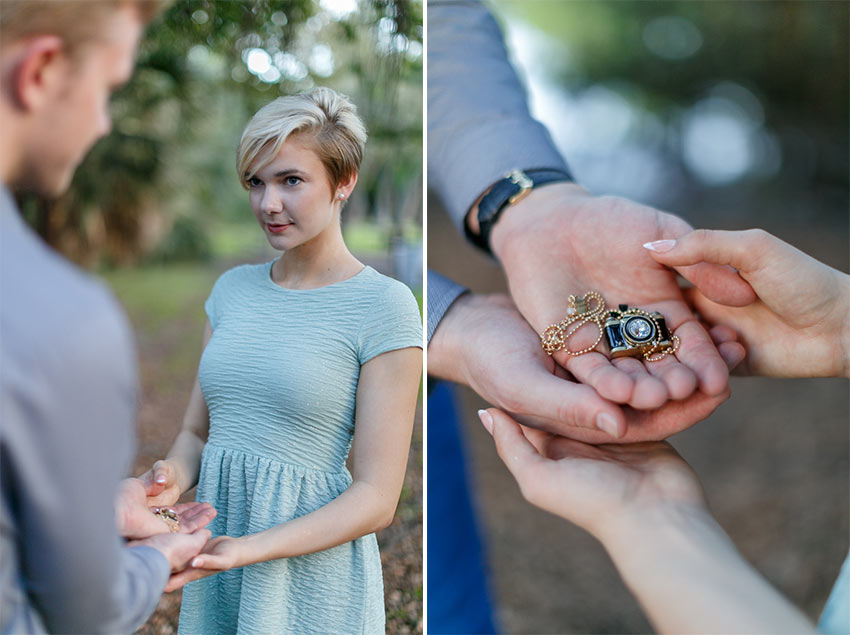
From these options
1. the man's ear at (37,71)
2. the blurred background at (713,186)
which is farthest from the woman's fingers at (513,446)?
the blurred background at (713,186)

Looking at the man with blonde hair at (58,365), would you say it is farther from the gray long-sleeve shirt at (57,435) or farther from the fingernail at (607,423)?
the fingernail at (607,423)

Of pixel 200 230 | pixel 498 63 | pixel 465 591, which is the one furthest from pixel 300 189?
pixel 465 591

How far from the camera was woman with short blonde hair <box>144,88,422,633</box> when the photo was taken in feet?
3.24

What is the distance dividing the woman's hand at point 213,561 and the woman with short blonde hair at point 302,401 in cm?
3

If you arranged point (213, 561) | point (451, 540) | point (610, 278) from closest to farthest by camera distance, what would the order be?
point (213, 561), point (610, 278), point (451, 540)

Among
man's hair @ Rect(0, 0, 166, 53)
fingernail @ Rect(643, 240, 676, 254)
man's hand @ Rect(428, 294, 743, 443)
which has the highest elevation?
man's hair @ Rect(0, 0, 166, 53)

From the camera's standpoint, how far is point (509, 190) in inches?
54.4

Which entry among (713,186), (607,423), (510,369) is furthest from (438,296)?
(713,186)

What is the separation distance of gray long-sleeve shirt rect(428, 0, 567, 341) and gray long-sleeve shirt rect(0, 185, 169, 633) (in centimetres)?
86

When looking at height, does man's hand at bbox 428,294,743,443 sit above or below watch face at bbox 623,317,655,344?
below

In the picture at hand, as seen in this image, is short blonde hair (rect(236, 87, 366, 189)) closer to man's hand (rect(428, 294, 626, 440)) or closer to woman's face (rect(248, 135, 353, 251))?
woman's face (rect(248, 135, 353, 251))

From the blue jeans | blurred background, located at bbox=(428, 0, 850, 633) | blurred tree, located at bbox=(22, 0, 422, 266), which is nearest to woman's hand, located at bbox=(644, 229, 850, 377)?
blurred tree, located at bbox=(22, 0, 422, 266)

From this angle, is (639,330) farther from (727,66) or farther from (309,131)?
(727,66)

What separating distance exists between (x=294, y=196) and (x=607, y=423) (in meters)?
0.52
